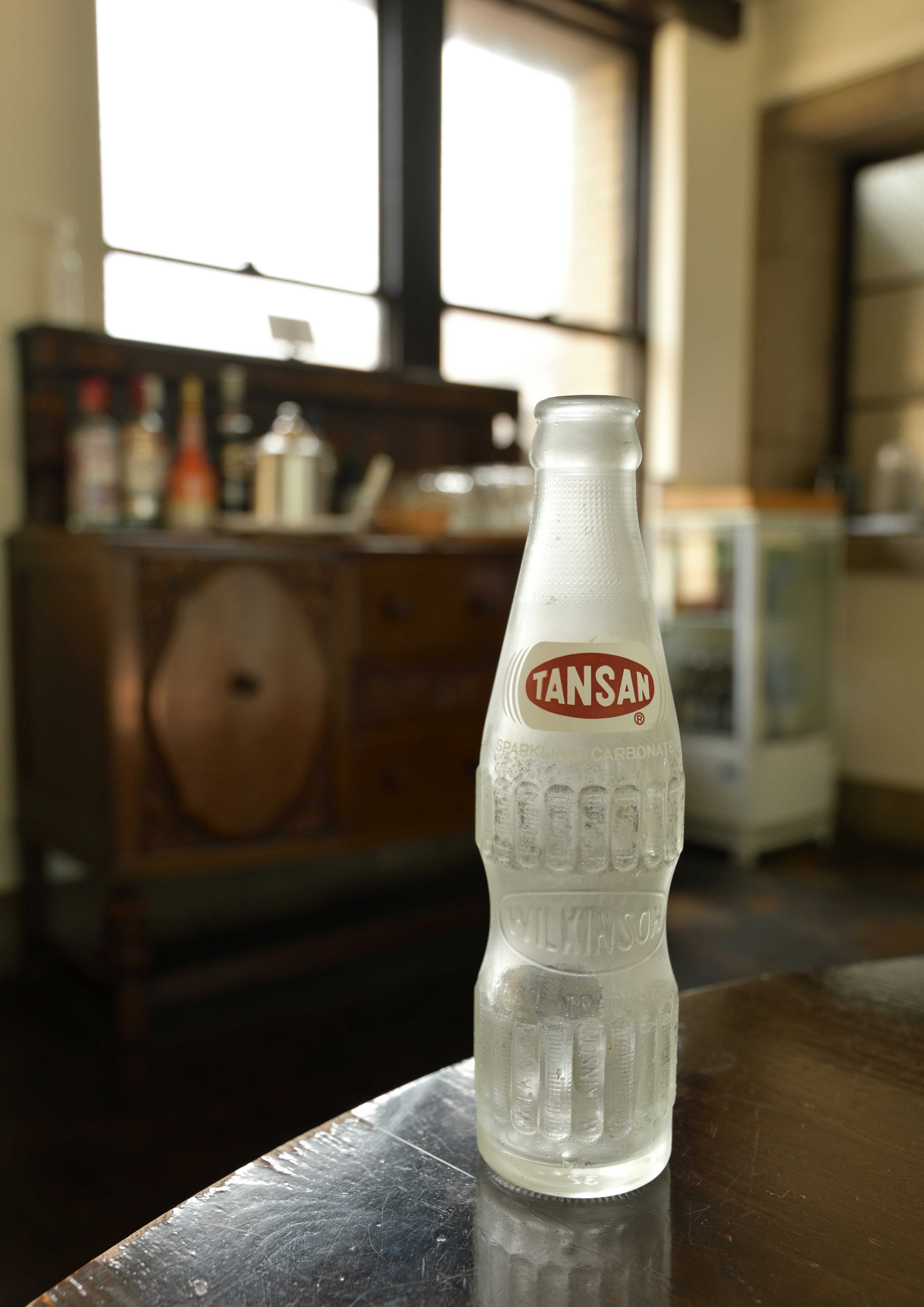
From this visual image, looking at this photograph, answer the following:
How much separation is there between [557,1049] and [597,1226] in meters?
0.09

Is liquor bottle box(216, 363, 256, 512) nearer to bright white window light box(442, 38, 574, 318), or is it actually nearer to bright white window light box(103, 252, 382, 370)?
bright white window light box(103, 252, 382, 370)

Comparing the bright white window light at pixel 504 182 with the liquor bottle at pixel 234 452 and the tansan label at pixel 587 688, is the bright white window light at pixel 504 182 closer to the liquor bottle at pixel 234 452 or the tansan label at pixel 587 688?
the liquor bottle at pixel 234 452

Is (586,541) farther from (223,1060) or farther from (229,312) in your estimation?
(229,312)

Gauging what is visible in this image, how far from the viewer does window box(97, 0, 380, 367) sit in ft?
7.82

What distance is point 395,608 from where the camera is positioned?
221cm

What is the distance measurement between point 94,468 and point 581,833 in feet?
6.18

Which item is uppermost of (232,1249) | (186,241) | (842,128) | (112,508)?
(842,128)

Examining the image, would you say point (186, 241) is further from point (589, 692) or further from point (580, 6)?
point (589, 692)

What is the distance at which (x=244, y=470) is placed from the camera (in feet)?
7.80

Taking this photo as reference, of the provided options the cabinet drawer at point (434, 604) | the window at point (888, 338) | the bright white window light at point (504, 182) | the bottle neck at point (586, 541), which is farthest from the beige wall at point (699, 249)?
the bottle neck at point (586, 541)

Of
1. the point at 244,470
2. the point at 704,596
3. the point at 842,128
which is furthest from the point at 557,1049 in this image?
the point at 842,128

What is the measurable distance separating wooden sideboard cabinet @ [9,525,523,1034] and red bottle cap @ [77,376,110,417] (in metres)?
0.28

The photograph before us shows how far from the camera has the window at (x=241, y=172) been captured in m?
2.38

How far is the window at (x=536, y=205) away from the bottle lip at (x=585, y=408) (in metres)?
2.63
